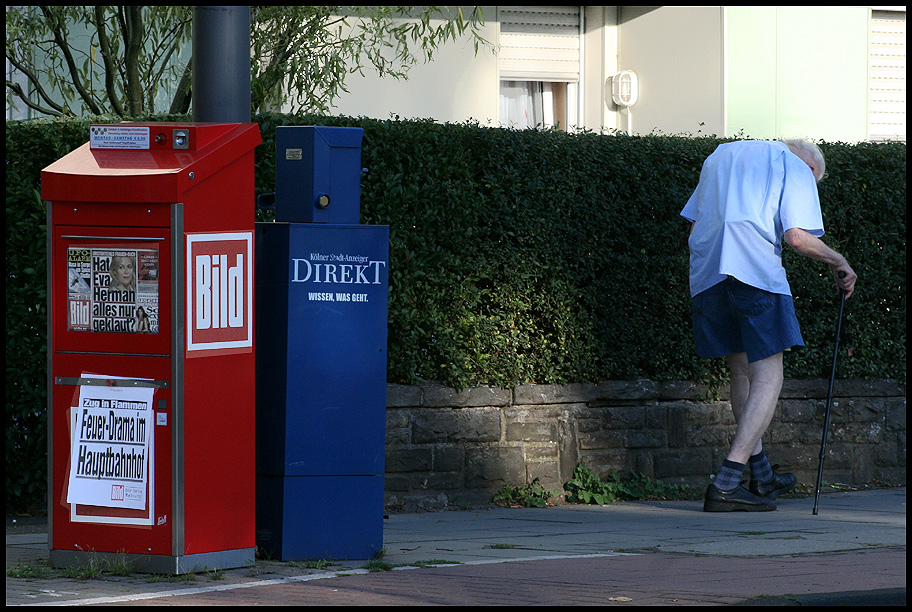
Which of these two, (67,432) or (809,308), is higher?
(809,308)

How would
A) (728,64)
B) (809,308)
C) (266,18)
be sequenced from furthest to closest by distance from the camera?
(728,64)
(266,18)
(809,308)

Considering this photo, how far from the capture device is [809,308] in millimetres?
8875

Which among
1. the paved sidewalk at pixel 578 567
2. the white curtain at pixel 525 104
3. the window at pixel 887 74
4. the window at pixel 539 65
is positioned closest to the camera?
the paved sidewalk at pixel 578 567

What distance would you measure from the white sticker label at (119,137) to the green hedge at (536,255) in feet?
5.29

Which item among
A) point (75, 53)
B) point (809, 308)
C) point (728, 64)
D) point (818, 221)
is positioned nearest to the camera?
point (818, 221)

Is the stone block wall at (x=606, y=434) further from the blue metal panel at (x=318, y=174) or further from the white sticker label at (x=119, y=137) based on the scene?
the white sticker label at (x=119, y=137)

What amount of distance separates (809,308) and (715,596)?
4.45 metres

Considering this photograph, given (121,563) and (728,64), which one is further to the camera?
(728,64)

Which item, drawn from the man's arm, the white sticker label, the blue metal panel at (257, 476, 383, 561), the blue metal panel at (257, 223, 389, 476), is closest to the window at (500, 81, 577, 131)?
the man's arm

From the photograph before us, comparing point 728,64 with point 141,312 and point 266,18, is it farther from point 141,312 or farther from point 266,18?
point 141,312

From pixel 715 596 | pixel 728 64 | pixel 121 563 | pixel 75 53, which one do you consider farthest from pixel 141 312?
pixel 728 64

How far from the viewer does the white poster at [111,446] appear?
5.23m

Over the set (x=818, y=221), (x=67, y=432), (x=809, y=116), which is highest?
(x=809, y=116)

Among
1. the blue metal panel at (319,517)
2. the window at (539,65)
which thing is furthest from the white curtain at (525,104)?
the blue metal panel at (319,517)
